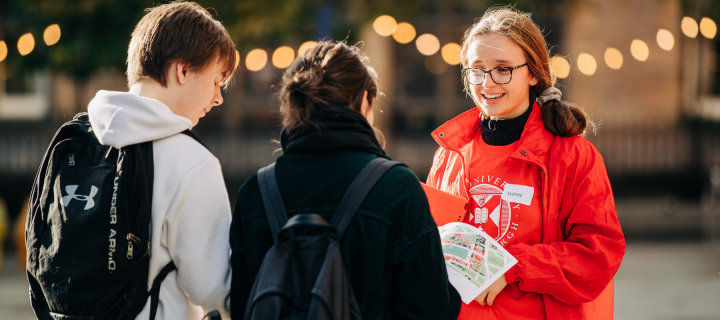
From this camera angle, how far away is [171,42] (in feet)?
5.69

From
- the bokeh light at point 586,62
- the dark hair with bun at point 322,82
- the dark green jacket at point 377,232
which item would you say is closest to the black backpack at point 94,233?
the dark green jacket at point 377,232

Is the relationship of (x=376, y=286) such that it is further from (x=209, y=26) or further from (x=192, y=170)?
(x=209, y=26)

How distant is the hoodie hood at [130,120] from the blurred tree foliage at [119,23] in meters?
5.71

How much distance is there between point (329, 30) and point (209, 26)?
555cm

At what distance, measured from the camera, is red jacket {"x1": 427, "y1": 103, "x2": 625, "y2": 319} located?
6.42ft

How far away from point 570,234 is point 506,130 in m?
0.45

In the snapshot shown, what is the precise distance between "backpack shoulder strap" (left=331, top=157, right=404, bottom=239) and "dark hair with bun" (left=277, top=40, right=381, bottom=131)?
206mm

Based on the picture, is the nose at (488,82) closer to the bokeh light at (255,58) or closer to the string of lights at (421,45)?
the string of lights at (421,45)

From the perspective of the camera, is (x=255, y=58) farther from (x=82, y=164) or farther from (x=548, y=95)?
(x=82, y=164)

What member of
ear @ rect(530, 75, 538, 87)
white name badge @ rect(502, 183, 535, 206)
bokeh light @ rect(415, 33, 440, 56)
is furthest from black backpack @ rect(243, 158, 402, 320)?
bokeh light @ rect(415, 33, 440, 56)

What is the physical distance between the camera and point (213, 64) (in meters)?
1.83

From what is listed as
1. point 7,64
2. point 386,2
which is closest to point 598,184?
point 386,2

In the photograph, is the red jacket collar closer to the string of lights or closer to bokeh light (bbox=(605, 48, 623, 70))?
the string of lights

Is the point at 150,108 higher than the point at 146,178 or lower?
higher
